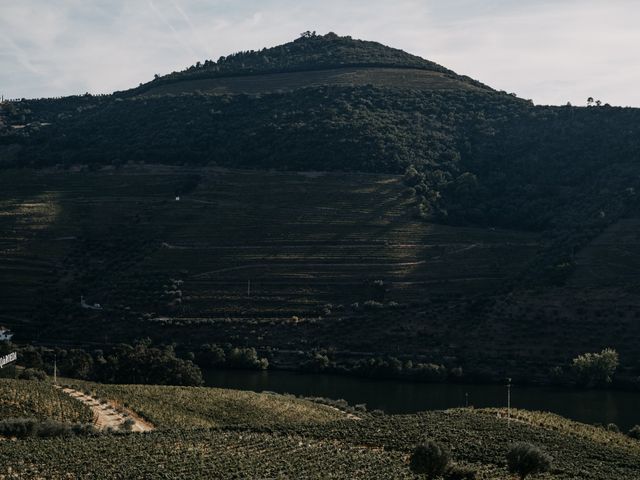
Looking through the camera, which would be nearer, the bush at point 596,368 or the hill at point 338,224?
the bush at point 596,368

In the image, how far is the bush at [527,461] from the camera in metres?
38.7

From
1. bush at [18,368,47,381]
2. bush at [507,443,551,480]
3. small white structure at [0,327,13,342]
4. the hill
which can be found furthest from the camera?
small white structure at [0,327,13,342]

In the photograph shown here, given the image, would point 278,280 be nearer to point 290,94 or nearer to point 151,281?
point 151,281

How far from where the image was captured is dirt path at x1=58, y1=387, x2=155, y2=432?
5122cm

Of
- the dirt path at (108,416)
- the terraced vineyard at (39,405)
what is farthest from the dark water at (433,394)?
the terraced vineyard at (39,405)

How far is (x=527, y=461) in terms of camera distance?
127 feet

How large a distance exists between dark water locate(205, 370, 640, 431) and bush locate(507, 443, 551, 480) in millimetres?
27179

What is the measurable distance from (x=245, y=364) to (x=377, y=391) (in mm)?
13140

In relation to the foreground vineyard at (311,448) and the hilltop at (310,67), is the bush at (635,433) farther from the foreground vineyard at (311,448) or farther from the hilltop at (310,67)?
the hilltop at (310,67)

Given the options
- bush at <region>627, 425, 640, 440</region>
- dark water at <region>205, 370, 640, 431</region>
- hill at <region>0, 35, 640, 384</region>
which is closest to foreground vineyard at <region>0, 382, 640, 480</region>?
bush at <region>627, 425, 640, 440</region>

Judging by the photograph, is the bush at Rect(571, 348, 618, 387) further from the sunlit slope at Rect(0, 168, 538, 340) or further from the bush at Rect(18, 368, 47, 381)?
the bush at Rect(18, 368, 47, 381)

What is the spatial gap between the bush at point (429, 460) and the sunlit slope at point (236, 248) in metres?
53.2

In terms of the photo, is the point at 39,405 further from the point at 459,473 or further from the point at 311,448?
the point at 459,473

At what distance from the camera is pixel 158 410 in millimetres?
Answer: 55656
